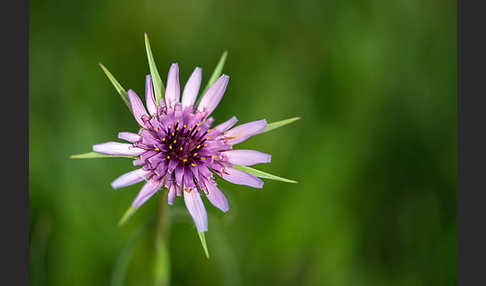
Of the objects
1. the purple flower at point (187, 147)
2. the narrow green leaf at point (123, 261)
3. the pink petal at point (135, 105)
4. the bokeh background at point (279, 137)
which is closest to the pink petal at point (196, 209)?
the purple flower at point (187, 147)

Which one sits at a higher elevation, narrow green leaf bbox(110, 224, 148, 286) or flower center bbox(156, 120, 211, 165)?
flower center bbox(156, 120, 211, 165)

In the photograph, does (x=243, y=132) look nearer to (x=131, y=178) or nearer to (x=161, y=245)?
(x=131, y=178)

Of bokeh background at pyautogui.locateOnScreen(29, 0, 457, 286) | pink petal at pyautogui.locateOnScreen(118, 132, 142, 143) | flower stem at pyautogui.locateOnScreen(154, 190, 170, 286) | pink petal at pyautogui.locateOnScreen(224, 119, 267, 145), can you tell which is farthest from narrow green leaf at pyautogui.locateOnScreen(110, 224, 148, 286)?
pink petal at pyautogui.locateOnScreen(224, 119, 267, 145)

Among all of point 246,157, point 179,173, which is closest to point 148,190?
point 179,173

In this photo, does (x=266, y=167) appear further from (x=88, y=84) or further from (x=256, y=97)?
(x=88, y=84)

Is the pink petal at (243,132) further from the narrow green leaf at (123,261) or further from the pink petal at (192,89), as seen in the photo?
the narrow green leaf at (123,261)

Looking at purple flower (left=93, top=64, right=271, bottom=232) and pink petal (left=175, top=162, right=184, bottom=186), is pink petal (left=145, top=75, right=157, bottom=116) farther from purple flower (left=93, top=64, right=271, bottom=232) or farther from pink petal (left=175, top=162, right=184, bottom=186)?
pink petal (left=175, top=162, right=184, bottom=186)

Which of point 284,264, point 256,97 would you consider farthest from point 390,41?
point 284,264
